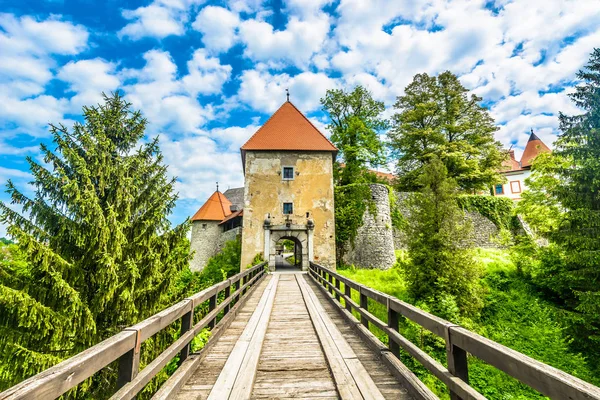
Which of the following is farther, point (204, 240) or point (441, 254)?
point (204, 240)

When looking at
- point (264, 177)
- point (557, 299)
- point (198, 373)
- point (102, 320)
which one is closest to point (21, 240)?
point (102, 320)

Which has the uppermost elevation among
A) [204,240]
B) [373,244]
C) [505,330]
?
[204,240]

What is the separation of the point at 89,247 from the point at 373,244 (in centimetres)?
1276

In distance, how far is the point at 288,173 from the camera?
49.9ft

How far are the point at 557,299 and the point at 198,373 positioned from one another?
46.5 ft

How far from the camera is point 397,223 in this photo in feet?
59.6

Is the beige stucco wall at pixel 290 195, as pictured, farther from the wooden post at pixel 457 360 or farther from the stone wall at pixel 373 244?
the wooden post at pixel 457 360

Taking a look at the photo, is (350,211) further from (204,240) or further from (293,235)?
(204,240)

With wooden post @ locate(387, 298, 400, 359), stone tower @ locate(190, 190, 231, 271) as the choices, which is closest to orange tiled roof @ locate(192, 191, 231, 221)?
stone tower @ locate(190, 190, 231, 271)

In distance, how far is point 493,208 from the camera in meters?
18.7

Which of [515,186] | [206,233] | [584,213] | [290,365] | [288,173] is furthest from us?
[515,186]

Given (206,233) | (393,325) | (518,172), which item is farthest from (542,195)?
(518,172)

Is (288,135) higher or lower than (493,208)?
higher

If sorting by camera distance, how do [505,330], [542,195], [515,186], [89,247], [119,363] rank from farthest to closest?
[515,186]
[542,195]
[505,330]
[89,247]
[119,363]
